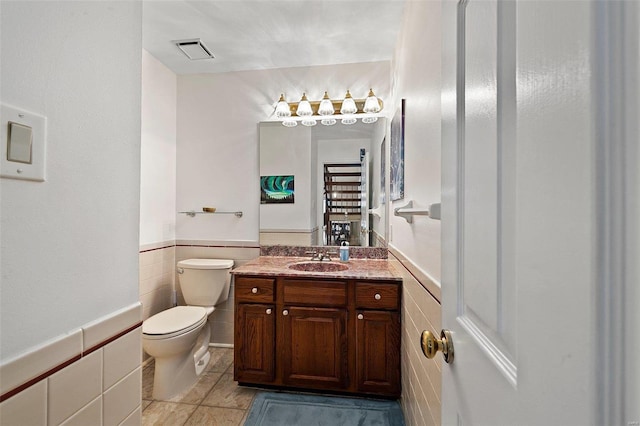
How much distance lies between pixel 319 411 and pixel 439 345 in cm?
148

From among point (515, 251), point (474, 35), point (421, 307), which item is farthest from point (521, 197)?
point (421, 307)

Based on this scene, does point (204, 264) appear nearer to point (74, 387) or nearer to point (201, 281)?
point (201, 281)

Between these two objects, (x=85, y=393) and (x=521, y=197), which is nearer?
→ (x=521, y=197)

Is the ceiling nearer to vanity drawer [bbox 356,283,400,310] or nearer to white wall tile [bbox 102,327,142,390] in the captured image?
vanity drawer [bbox 356,283,400,310]

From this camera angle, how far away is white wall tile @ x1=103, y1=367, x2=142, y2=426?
0.72 metres

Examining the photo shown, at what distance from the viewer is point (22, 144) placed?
1.74 feet

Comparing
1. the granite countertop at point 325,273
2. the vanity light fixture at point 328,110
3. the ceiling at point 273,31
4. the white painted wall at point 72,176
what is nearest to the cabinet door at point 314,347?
the granite countertop at point 325,273

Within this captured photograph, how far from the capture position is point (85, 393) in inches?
25.6

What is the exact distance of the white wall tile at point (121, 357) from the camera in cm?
71

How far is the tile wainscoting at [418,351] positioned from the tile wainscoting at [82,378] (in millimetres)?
901

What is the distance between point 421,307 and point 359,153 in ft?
4.99

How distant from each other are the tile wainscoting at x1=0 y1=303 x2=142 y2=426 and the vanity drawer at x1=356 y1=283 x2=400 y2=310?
1.30 m

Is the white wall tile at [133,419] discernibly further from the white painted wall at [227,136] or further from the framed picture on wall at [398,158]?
the white painted wall at [227,136]

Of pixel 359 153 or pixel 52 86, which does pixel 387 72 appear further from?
pixel 52 86
